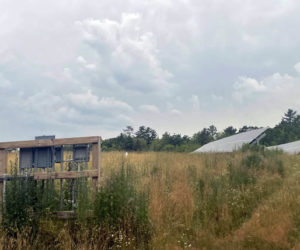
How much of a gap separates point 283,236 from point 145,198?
240 centimetres

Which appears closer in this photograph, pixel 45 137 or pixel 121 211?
pixel 121 211

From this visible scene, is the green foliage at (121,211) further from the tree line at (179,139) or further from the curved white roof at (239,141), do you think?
the tree line at (179,139)

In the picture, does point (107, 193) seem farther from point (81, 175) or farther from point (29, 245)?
point (29, 245)

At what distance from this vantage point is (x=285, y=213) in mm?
5867

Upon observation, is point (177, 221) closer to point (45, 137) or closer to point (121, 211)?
point (121, 211)

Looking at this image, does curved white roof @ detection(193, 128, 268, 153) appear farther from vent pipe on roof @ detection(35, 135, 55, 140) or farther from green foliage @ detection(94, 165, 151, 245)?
vent pipe on roof @ detection(35, 135, 55, 140)

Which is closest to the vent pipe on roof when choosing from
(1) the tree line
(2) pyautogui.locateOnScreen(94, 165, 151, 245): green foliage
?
(2) pyautogui.locateOnScreen(94, 165, 151, 245): green foliage

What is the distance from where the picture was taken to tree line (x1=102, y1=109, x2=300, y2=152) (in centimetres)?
3769

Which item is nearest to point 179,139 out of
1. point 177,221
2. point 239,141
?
point 239,141

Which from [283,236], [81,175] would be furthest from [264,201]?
[81,175]

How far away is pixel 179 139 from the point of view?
4678 cm

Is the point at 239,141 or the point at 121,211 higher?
the point at 239,141

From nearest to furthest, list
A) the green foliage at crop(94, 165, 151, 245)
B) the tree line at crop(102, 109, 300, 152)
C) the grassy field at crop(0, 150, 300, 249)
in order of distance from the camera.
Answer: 1. the grassy field at crop(0, 150, 300, 249)
2. the green foliage at crop(94, 165, 151, 245)
3. the tree line at crop(102, 109, 300, 152)

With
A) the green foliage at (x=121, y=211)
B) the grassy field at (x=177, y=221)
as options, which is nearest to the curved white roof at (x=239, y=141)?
the grassy field at (x=177, y=221)
